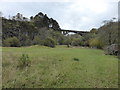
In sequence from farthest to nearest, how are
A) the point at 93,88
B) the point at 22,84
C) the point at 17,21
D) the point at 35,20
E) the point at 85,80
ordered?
the point at 35,20 → the point at 17,21 → the point at 85,80 → the point at 22,84 → the point at 93,88

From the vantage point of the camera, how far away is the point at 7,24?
46.6 m

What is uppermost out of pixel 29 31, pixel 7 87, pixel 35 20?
pixel 35 20

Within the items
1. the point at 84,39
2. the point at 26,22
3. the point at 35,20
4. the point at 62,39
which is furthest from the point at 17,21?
the point at 84,39

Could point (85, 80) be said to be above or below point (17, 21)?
below

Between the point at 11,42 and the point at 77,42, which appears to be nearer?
the point at 11,42

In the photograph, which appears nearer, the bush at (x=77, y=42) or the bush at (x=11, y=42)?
the bush at (x=11, y=42)

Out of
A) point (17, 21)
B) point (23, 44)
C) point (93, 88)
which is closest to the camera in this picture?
point (93, 88)

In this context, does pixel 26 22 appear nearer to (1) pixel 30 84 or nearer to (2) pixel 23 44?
(2) pixel 23 44

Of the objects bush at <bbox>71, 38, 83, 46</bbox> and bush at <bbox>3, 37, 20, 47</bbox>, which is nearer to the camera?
bush at <bbox>3, 37, 20, 47</bbox>

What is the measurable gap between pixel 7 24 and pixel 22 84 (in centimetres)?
4251

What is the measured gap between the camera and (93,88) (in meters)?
6.25

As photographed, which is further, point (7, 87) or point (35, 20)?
point (35, 20)

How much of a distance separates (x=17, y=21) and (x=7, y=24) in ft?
20.6

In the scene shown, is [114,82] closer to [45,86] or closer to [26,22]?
[45,86]
